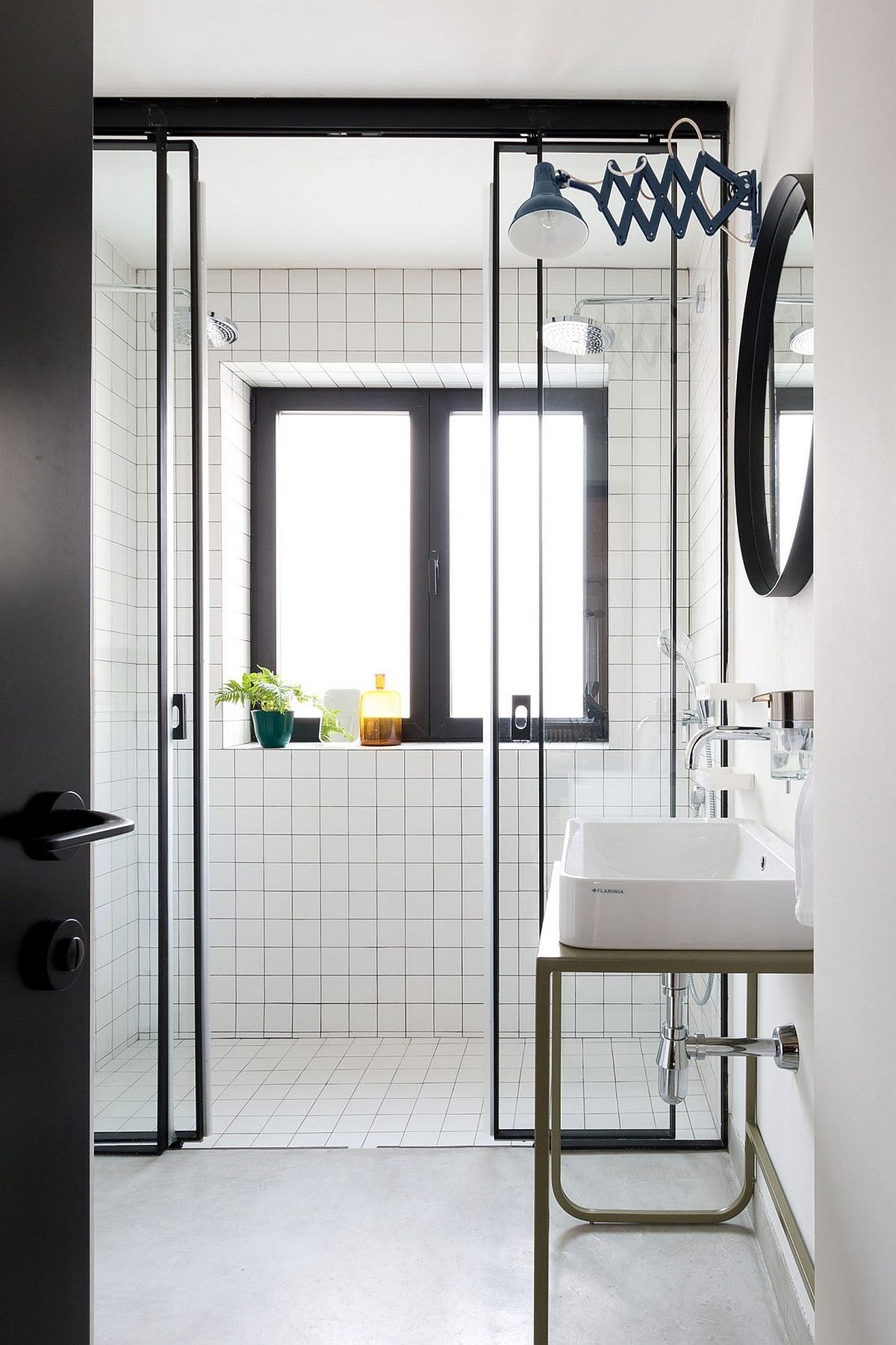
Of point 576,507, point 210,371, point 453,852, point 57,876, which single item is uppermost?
point 210,371

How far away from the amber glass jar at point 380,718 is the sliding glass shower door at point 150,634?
0.92 m

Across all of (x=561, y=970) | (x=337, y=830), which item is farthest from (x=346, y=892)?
(x=561, y=970)

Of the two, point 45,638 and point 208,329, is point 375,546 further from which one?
point 45,638

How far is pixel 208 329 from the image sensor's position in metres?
2.81

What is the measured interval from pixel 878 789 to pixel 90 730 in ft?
2.45

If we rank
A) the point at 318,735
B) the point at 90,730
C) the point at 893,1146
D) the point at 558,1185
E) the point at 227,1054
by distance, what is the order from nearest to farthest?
the point at 893,1146 → the point at 90,730 → the point at 558,1185 → the point at 227,1054 → the point at 318,735

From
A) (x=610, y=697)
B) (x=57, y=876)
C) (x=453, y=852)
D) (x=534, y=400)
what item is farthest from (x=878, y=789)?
(x=453, y=852)

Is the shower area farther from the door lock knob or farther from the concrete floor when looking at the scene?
the door lock knob

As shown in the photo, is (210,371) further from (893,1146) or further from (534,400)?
(893,1146)

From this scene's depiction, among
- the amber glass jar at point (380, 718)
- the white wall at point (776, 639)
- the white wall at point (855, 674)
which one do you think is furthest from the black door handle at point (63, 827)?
the amber glass jar at point (380, 718)

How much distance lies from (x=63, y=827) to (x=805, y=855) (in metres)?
0.89

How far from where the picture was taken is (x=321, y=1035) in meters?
3.07

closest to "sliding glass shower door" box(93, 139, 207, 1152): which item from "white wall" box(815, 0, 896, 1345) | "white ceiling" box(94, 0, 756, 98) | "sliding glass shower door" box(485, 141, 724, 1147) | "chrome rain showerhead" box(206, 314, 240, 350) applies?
"white ceiling" box(94, 0, 756, 98)

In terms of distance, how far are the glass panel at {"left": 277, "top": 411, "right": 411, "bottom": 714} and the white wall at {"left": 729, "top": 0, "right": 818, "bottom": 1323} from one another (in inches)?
56.2
